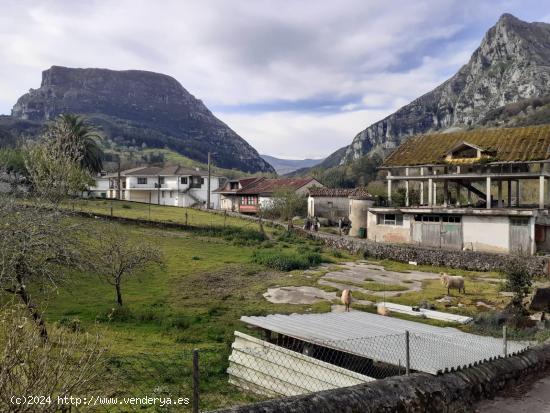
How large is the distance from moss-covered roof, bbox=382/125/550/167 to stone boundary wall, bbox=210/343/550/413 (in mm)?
30687

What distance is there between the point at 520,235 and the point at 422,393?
1237 inches

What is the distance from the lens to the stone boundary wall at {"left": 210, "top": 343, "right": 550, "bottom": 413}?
17.5ft

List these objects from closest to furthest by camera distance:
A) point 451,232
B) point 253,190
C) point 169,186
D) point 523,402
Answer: point 523,402, point 451,232, point 253,190, point 169,186

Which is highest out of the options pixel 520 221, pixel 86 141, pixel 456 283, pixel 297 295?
pixel 86 141

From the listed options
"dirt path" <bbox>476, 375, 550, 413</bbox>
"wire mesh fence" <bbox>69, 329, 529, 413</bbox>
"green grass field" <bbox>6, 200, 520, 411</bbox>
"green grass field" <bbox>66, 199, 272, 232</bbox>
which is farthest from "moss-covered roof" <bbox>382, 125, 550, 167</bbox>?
"dirt path" <bbox>476, 375, 550, 413</bbox>

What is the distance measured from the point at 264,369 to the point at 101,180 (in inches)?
3321

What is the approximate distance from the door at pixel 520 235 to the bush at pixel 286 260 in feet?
47.1

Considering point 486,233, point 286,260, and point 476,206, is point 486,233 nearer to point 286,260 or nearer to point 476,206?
point 476,206

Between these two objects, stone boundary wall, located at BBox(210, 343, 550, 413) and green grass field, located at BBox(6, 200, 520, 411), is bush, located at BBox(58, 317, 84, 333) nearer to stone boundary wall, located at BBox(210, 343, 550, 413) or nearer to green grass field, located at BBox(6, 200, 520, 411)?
green grass field, located at BBox(6, 200, 520, 411)

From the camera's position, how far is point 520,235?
33594mm

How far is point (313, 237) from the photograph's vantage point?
44.7 meters

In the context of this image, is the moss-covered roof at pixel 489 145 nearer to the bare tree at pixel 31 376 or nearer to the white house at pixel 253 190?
the white house at pixel 253 190

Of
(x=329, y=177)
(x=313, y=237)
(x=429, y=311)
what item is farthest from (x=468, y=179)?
(x=329, y=177)

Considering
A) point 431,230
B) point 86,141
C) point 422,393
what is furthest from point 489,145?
point 86,141
